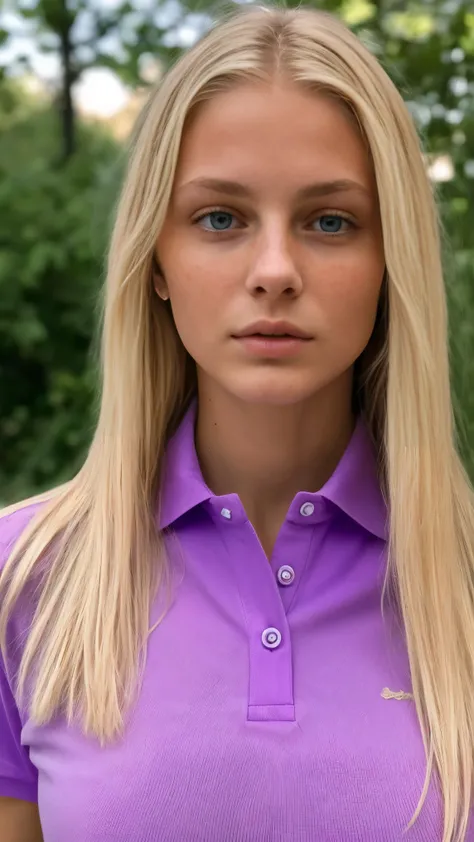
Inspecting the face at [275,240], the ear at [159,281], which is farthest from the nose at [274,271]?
the ear at [159,281]

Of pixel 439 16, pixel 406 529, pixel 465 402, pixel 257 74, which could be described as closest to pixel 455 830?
pixel 406 529

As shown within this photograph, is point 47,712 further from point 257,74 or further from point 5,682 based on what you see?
point 257,74

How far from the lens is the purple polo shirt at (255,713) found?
3.39 ft

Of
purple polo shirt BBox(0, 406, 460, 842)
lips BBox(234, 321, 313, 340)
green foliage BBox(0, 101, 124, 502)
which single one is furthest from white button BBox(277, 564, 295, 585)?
green foliage BBox(0, 101, 124, 502)

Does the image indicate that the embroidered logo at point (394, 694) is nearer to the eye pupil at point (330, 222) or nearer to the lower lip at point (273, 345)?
the lower lip at point (273, 345)

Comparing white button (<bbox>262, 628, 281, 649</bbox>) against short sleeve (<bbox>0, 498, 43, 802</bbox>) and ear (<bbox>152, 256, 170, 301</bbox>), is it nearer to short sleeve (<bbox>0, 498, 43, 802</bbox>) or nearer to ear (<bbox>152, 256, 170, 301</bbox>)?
short sleeve (<bbox>0, 498, 43, 802</bbox>)

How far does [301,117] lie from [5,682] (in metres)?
0.83

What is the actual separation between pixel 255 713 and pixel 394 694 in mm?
182

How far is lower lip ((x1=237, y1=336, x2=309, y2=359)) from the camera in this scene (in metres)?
1.12

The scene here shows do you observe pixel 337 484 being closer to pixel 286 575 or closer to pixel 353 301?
pixel 286 575

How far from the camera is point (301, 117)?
111 cm

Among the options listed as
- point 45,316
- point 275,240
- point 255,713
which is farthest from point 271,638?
point 45,316

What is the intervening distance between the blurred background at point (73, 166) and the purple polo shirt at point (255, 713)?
0.88 m

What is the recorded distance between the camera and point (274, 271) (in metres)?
1.08
